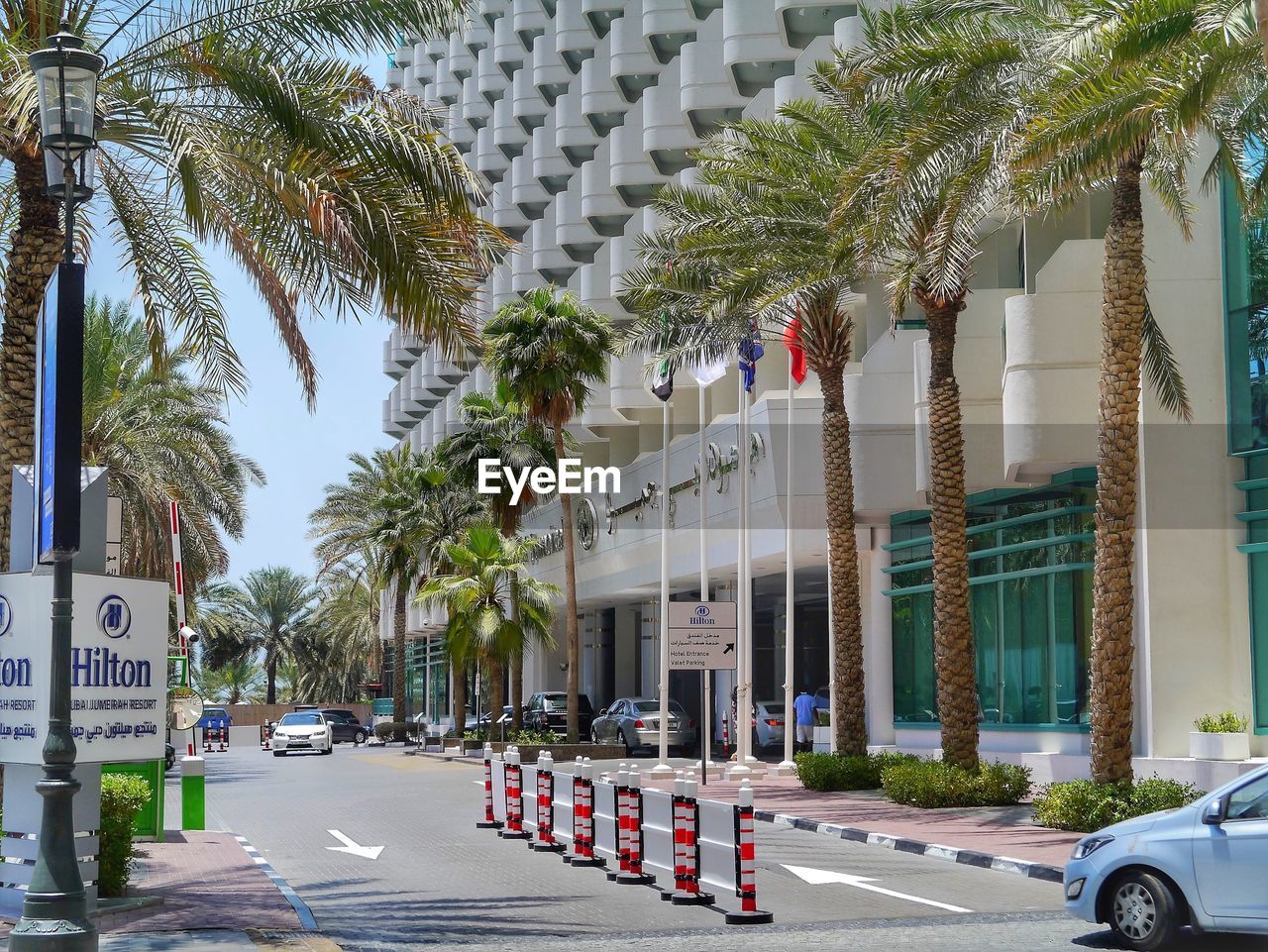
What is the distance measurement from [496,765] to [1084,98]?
36.9ft

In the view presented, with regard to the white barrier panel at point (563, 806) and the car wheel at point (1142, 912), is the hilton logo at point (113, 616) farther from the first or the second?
the car wheel at point (1142, 912)

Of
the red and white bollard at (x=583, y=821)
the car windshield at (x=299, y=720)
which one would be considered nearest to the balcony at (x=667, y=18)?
the car windshield at (x=299, y=720)

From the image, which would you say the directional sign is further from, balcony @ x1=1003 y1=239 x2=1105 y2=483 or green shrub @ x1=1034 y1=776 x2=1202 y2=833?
green shrub @ x1=1034 y1=776 x2=1202 y2=833

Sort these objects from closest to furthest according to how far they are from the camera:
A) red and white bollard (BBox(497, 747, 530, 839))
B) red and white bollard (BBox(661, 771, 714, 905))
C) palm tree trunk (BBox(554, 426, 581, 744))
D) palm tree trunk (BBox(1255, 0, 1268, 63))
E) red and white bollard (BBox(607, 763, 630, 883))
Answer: palm tree trunk (BBox(1255, 0, 1268, 63)) → red and white bollard (BBox(661, 771, 714, 905)) → red and white bollard (BBox(607, 763, 630, 883)) → red and white bollard (BBox(497, 747, 530, 839)) → palm tree trunk (BBox(554, 426, 581, 744))

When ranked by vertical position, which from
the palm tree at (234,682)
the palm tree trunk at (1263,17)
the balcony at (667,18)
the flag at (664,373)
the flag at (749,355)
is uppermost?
the balcony at (667,18)

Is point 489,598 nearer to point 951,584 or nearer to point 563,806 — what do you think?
point 951,584

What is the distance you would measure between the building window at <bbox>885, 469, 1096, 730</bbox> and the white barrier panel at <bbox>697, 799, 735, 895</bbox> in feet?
45.2

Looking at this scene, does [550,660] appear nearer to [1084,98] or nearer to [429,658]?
[429,658]

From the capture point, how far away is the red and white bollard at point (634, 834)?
14.4 metres

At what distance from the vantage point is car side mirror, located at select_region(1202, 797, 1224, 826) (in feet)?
32.5

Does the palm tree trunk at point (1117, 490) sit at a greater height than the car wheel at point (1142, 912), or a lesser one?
greater


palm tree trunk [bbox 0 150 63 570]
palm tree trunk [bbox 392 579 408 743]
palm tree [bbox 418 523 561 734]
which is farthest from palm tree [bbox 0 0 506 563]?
palm tree trunk [bbox 392 579 408 743]

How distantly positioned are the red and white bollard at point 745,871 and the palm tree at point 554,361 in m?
26.7

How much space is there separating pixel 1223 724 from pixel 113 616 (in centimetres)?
1546
